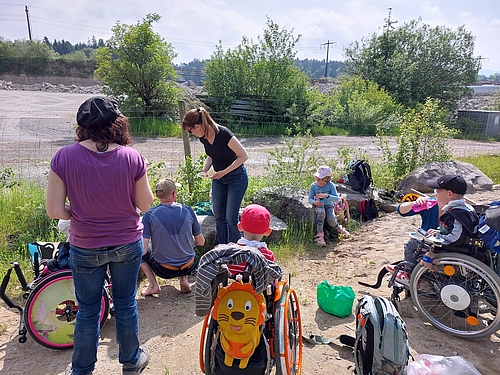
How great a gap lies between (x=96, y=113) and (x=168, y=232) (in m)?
1.71

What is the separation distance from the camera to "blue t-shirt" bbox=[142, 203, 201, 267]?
3.51 m

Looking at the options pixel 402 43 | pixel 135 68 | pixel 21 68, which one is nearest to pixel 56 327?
pixel 135 68

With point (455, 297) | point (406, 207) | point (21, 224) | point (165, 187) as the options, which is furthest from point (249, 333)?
point (21, 224)

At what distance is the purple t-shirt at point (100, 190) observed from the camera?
198 cm

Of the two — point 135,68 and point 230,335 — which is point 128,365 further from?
point 135,68

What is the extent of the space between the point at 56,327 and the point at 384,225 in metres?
4.75

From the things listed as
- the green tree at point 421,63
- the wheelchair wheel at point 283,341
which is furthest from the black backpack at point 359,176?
the green tree at point 421,63

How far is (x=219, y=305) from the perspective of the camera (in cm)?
209

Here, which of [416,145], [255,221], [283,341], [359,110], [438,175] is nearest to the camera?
[283,341]

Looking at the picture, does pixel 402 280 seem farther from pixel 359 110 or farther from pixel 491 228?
pixel 359 110

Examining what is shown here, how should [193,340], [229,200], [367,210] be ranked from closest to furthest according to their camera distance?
[193,340] → [229,200] → [367,210]

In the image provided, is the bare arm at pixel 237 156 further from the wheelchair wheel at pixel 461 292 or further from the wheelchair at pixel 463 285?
the wheelchair wheel at pixel 461 292

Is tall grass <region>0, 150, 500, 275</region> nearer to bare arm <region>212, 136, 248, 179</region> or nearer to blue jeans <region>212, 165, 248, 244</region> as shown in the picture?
blue jeans <region>212, 165, 248, 244</region>

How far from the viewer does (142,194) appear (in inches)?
85.8
